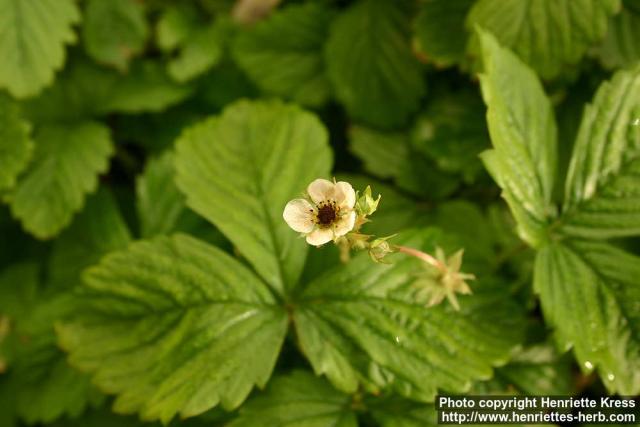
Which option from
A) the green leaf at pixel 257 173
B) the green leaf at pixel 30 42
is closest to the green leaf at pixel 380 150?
the green leaf at pixel 257 173

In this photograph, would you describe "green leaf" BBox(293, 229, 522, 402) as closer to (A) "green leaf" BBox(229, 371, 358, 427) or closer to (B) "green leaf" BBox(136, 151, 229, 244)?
(A) "green leaf" BBox(229, 371, 358, 427)

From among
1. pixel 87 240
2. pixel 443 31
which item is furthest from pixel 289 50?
pixel 87 240

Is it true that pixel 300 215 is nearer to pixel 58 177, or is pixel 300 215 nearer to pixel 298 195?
pixel 298 195

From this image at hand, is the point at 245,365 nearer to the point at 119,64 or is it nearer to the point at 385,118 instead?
the point at 385,118

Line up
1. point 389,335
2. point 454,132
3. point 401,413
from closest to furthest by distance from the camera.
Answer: point 389,335 → point 401,413 → point 454,132

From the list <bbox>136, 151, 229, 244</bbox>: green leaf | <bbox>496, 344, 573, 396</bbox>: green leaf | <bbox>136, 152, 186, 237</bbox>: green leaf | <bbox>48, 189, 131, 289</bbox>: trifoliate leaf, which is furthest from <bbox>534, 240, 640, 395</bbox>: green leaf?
<bbox>48, 189, 131, 289</bbox>: trifoliate leaf

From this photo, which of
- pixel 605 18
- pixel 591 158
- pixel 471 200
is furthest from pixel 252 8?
pixel 591 158

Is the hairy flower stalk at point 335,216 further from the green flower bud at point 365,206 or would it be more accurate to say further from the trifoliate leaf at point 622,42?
the trifoliate leaf at point 622,42
